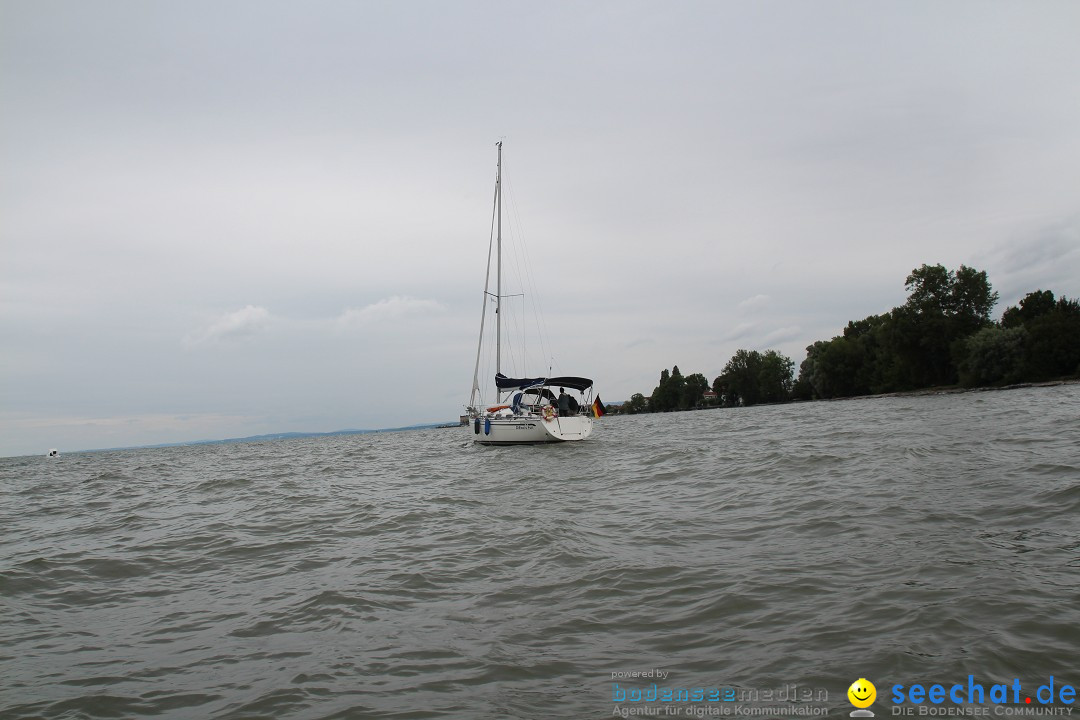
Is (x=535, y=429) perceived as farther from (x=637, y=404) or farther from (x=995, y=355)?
(x=637, y=404)

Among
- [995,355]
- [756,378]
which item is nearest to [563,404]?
[995,355]

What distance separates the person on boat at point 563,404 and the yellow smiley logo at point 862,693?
1112 inches

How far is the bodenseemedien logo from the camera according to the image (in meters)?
3.43

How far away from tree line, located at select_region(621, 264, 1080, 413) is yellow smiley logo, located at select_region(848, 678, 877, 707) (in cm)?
8184

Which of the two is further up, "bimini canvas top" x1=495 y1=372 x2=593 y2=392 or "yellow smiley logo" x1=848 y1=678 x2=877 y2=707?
"bimini canvas top" x1=495 y1=372 x2=593 y2=392

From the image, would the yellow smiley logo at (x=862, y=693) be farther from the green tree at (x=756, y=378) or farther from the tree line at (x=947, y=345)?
the green tree at (x=756, y=378)

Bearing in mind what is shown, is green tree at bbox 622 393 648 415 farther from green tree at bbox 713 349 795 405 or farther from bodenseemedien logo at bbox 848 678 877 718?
bodenseemedien logo at bbox 848 678 877 718

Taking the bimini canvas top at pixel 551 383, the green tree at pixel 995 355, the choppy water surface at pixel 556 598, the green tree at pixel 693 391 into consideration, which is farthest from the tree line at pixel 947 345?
the choppy water surface at pixel 556 598

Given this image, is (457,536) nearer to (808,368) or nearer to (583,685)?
(583,685)

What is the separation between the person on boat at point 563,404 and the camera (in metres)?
32.3

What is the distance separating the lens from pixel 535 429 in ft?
103

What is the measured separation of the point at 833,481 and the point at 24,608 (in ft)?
40.5

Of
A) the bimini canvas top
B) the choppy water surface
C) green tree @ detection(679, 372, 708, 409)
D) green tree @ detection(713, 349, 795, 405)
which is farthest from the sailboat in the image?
green tree @ detection(679, 372, 708, 409)

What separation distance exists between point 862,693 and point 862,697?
0.03 metres
